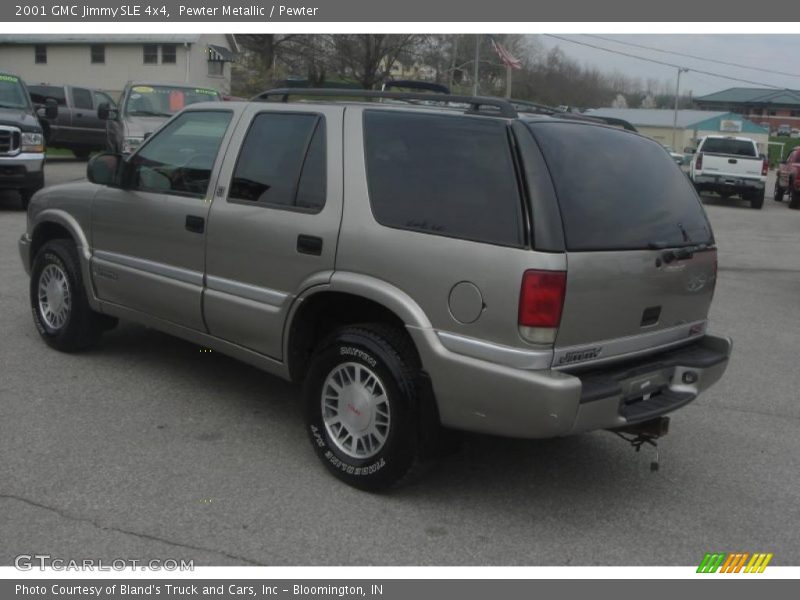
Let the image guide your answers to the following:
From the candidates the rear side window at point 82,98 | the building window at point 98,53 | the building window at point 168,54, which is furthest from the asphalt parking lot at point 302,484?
the building window at point 98,53

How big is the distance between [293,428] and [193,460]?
29.1 inches

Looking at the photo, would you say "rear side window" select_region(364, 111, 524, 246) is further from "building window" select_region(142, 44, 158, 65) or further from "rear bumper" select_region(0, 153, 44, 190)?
"building window" select_region(142, 44, 158, 65)

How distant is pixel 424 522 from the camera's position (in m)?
4.12

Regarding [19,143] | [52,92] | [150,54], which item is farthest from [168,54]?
[19,143]

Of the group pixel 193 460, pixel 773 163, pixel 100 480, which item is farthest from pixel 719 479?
pixel 773 163

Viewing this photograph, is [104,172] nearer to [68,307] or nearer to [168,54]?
[68,307]

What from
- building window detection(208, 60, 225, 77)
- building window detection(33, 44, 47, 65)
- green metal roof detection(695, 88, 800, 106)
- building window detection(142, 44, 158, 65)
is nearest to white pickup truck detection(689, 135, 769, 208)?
building window detection(142, 44, 158, 65)

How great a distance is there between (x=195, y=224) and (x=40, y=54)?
45.2 m

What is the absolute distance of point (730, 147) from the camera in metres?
25.4

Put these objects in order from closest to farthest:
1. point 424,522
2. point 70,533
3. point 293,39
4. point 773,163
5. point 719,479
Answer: point 70,533 < point 424,522 < point 719,479 < point 293,39 < point 773,163

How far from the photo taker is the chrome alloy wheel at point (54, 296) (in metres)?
6.35

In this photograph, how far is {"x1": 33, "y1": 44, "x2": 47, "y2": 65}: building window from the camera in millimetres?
45188

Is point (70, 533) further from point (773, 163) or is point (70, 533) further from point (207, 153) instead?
point (773, 163)
